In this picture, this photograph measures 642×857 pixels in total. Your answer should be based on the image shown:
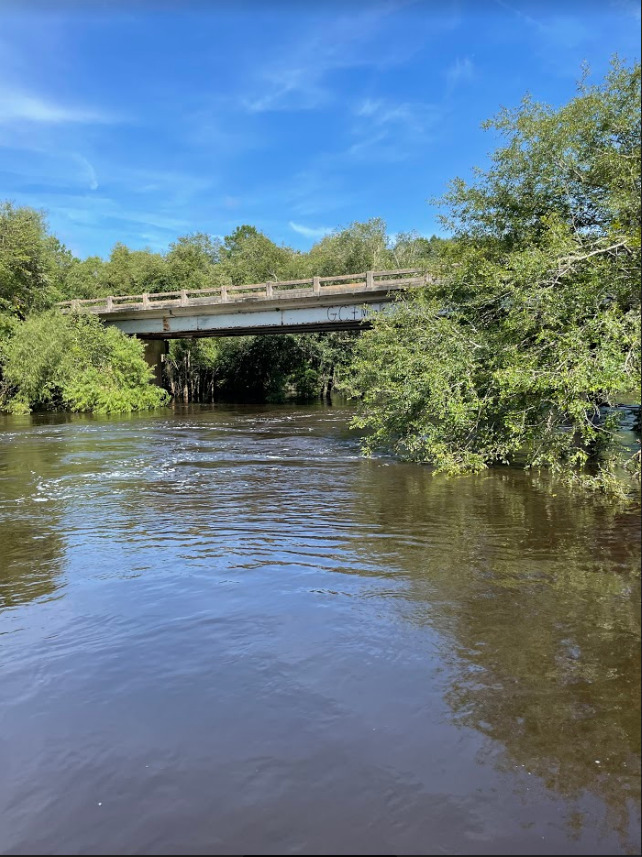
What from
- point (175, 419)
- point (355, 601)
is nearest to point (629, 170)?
point (355, 601)

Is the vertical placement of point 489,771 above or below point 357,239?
below

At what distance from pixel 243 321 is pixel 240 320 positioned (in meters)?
0.20

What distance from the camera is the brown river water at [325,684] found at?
10.5 ft

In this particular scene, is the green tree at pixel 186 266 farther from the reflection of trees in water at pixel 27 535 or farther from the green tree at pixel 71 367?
the reflection of trees in water at pixel 27 535

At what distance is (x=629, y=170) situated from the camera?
1012 cm

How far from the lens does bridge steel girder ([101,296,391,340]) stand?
102ft

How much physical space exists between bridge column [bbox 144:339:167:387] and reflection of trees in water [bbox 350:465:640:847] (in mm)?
32440

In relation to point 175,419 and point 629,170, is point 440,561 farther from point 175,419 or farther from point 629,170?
point 175,419

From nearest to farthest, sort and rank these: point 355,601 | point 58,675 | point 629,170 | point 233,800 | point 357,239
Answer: point 233,800
point 58,675
point 355,601
point 629,170
point 357,239

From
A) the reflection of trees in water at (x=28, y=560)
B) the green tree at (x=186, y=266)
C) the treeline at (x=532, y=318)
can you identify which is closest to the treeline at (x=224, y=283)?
the green tree at (x=186, y=266)

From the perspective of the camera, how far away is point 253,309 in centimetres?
3344

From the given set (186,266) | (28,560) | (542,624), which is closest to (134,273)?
(186,266)

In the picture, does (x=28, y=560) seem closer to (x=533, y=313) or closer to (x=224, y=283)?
(x=533, y=313)

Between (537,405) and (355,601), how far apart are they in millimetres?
6776
